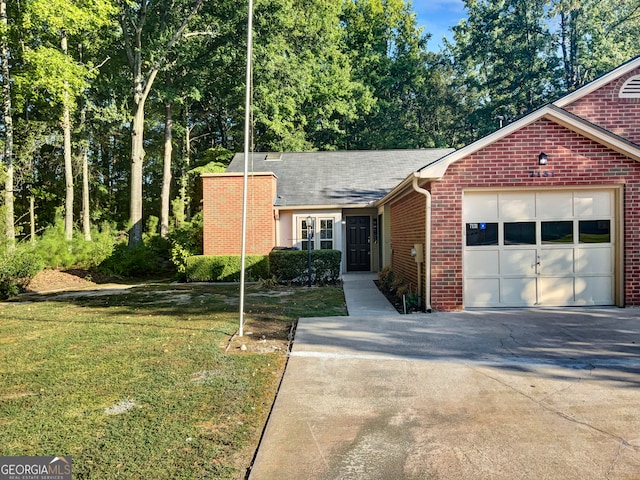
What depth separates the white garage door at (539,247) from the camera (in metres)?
8.09

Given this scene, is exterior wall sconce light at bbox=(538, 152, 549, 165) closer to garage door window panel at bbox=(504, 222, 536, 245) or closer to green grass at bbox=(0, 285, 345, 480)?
garage door window panel at bbox=(504, 222, 536, 245)

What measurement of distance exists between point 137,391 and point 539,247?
7.38 meters

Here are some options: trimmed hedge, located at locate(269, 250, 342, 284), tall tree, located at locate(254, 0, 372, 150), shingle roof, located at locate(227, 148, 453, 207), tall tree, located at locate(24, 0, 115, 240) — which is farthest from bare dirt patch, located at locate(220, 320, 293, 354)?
tall tree, located at locate(254, 0, 372, 150)

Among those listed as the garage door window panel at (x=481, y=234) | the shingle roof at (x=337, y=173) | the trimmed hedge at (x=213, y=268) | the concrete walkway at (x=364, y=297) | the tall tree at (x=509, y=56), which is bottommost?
the concrete walkway at (x=364, y=297)

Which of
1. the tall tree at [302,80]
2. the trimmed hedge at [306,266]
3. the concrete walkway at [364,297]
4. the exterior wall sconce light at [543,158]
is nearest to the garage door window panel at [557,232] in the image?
the exterior wall sconce light at [543,158]

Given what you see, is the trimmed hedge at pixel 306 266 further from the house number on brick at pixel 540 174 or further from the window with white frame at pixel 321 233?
the house number on brick at pixel 540 174

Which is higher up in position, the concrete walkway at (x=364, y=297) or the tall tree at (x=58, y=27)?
the tall tree at (x=58, y=27)

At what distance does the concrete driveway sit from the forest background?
10835 millimetres

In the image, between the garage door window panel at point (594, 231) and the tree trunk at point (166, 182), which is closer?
the garage door window panel at point (594, 231)

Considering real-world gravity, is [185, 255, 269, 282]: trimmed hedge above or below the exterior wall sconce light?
below

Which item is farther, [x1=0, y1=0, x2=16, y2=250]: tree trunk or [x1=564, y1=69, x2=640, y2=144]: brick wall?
[x1=0, y1=0, x2=16, y2=250]: tree trunk

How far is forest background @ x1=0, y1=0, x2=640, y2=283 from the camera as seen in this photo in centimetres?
1606

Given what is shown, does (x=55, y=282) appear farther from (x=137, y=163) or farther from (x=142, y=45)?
(x=142, y=45)

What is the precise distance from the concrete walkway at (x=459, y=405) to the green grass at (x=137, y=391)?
372 mm
